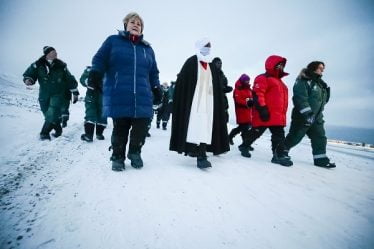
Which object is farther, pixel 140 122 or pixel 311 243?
pixel 140 122

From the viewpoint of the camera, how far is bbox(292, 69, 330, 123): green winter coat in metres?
4.45

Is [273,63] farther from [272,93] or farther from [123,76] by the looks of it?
[123,76]

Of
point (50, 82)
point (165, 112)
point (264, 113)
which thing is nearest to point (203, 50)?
point (264, 113)

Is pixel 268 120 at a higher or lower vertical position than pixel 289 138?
higher

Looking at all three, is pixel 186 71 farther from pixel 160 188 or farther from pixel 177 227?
pixel 177 227

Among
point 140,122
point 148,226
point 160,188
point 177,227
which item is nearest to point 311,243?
point 177,227

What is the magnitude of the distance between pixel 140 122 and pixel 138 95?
389mm

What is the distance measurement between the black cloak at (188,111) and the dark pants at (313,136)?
169 cm

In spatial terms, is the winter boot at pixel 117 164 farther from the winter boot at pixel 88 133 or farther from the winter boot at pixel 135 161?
the winter boot at pixel 88 133

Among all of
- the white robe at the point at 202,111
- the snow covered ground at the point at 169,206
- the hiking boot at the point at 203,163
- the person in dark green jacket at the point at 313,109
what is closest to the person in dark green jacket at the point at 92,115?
the snow covered ground at the point at 169,206

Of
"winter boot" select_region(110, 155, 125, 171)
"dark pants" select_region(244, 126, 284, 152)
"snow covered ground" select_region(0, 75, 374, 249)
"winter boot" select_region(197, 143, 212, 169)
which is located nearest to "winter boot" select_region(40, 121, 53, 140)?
"snow covered ground" select_region(0, 75, 374, 249)

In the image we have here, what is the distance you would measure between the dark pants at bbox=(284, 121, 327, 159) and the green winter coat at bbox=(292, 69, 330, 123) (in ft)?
0.45

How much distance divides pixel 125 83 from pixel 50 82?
9.74 feet

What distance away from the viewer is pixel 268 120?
4.32m
